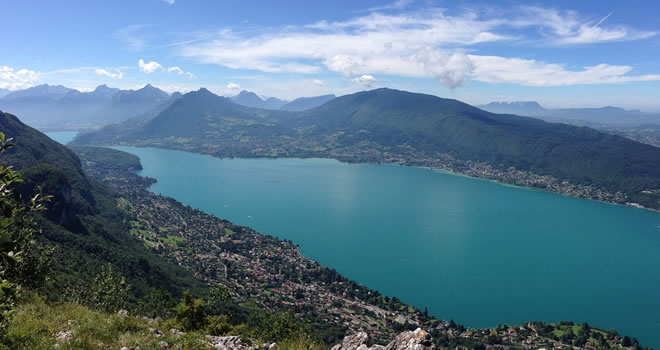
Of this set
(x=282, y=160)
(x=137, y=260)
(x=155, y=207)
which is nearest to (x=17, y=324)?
(x=137, y=260)

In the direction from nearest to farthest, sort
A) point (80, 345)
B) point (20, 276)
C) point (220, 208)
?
point (80, 345) → point (20, 276) → point (220, 208)

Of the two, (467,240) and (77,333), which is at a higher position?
(77,333)

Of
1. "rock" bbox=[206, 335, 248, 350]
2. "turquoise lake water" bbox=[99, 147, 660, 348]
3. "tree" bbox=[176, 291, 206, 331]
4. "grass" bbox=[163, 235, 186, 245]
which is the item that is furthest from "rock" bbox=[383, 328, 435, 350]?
"grass" bbox=[163, 235, 186, 245]

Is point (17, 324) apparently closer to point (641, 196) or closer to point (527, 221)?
point (527, 221)

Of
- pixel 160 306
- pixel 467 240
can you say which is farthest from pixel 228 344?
pixel 467 240

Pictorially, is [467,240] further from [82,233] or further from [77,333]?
[77,333]

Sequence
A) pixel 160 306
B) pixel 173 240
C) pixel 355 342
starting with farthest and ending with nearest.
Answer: pixel 173 240, pixel 160 306, pixel 355 342

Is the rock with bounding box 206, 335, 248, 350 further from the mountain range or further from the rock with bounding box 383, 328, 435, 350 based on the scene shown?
the mountain range
